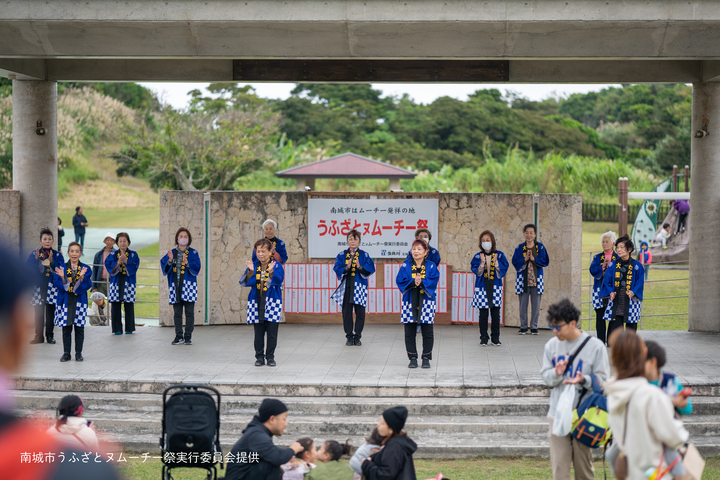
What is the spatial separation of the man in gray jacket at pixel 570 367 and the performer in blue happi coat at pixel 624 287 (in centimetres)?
453

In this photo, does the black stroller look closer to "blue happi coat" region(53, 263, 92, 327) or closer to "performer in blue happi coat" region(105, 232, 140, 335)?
"blue happi coat" region(53, 263, 92, 327)

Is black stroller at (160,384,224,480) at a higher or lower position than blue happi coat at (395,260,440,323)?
lower

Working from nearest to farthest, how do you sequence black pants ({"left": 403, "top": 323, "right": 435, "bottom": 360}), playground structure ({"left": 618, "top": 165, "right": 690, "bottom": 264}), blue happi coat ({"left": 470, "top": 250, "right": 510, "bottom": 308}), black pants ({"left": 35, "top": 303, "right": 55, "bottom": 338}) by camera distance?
black pants ({"left": 403, "top": 323, "right": 435, "bottom": 360}) < black pants ({"left": 35, "top": 303, "right": 55, "bottom": 338}) < blue happi coat ({"left": 470, "top": 250, "right": 510, "bottom": 308}) < playground structure ({"left": 618, "top": 165, "right": 690, "bottom": 264})

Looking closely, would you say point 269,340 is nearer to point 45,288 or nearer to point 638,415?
point 45,288

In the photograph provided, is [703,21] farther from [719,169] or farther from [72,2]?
[72,2]

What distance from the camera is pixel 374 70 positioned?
36.3 ft

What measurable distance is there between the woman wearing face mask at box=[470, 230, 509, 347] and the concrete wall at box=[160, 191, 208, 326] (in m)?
4.67

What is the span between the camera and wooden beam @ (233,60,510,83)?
10930 mm

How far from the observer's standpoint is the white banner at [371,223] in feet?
39.1

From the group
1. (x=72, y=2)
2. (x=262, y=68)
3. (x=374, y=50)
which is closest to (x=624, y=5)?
(x=374, y=50)

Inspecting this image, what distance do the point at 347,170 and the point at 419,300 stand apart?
8.00m

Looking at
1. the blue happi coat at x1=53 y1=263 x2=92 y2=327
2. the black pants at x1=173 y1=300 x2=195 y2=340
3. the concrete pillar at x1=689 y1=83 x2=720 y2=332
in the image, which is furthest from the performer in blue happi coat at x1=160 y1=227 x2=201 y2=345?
the concrete pillar at x1=689 y1=83 x2=720 y2=332

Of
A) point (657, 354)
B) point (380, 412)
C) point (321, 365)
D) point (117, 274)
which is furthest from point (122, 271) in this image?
point (657, 354)

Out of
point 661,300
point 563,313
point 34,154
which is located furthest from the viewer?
point 661,300
